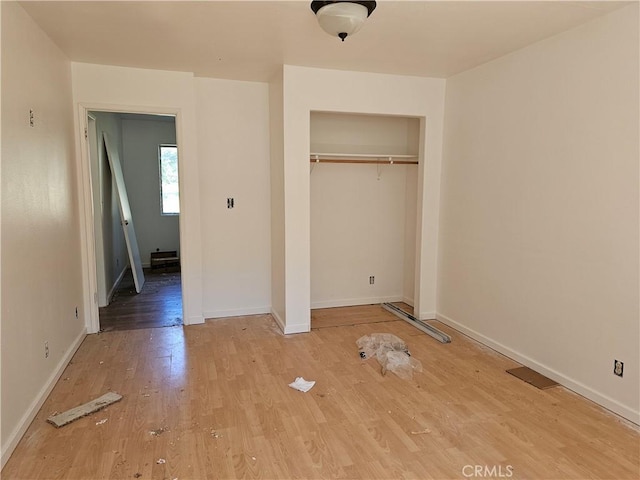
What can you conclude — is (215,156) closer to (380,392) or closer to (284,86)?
(284,86)

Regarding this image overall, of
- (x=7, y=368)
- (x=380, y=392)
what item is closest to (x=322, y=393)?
(x=380, y=392)

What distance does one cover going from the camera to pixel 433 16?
→ 2.52m

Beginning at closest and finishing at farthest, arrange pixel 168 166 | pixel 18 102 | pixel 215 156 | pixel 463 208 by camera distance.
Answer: pixel 18 102
pixel 463 208
pixel 215 156
pixel 168 166

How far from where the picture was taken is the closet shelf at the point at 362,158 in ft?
13.9

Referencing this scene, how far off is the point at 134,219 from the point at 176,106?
3.76 meters

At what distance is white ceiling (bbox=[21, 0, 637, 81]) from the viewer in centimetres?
242

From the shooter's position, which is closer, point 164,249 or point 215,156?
point 215,156

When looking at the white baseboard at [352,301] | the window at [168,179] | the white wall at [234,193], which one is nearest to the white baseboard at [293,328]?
the white wall at [234,193]

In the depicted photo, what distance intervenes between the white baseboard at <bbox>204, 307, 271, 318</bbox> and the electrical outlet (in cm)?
303

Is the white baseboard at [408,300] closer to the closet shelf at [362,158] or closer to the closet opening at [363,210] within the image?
the closet opening at [363,210]

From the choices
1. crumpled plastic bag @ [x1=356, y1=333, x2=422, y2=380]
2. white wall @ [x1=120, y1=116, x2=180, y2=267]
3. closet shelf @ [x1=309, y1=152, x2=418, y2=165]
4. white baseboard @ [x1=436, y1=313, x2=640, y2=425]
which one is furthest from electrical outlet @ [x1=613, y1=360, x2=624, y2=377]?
white wall @ [x1=120, y1=116, x2=180, y2=267]

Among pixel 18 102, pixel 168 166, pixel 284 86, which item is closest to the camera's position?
pixel 18 102

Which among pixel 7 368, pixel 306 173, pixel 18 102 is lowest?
pixel 7 368

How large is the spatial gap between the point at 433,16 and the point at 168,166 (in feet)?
18.8
